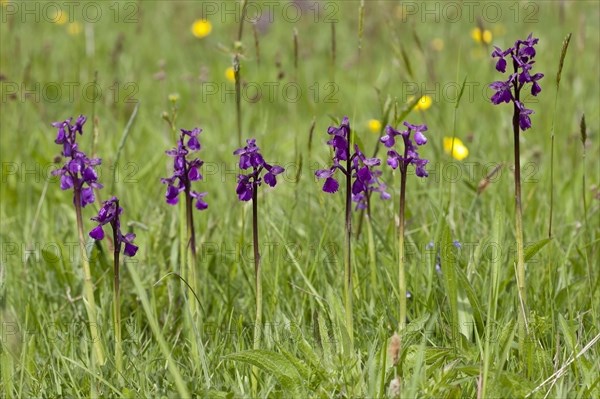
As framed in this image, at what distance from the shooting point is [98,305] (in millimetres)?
2900

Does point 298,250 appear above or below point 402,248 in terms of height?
below

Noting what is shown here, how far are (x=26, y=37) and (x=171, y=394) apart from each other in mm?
4844

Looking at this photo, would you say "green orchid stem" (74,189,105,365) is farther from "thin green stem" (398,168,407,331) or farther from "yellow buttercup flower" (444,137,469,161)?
"yellow buttercup flower" (444,137,469,161)

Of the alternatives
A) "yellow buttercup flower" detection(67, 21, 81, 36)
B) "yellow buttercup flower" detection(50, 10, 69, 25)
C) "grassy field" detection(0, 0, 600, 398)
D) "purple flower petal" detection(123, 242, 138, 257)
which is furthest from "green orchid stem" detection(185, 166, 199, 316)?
"yellow buttercup flower" detection(50, 10, 69, 25)

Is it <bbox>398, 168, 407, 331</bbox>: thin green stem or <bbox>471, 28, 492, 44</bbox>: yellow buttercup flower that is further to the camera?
<bbox>471, 28, 492, 44</bbox>: yellow buttercup flower

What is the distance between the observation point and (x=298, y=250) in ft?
10.3

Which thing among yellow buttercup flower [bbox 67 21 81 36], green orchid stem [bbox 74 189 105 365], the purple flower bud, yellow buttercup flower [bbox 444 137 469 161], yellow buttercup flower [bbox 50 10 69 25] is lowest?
green orchid stem [bbox 74 189 105 365]

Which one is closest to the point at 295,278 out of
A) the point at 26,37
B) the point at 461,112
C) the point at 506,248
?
the point at 506,248

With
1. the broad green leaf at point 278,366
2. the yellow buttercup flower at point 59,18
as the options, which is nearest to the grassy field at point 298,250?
the broad green leaf at point 278,366

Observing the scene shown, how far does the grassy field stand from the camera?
87.1 inches

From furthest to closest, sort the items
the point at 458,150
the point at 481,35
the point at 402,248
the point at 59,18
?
1. the point at 59,18
2. the point at 458,150
3. the point at 481,35
4. the point at 402,248

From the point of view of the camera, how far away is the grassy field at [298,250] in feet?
7.26

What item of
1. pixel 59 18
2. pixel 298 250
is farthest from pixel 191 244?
pixel 59 18

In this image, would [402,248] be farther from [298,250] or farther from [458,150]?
[458,150]
